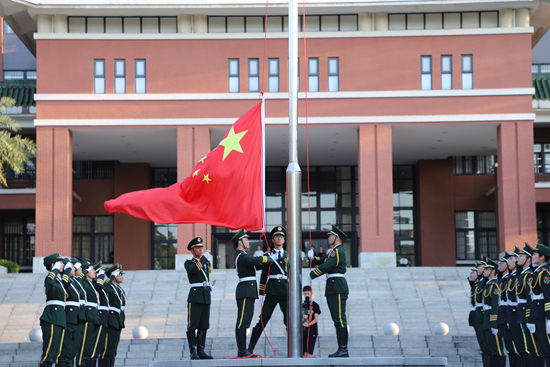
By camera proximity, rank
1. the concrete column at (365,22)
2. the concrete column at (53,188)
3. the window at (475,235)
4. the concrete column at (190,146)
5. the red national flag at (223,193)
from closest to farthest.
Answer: the red national flag at (223,193)
the concrete column at (53,188)
the concrete column at (190,146)
the concrete column at (365,22)
the window at (475,235)

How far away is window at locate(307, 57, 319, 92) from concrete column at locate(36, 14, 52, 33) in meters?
10.1

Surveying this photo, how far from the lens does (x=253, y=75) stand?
2880 centimetres

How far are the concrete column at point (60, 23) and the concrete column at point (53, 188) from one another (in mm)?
3779

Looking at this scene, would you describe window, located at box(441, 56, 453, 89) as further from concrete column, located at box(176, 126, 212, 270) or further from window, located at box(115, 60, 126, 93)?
window, located at box(115, 60, 126, 93)

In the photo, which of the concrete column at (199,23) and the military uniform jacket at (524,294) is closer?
the military uniform jacket at (524,294)

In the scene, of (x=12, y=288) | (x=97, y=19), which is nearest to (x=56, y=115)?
(x=97, y=19)

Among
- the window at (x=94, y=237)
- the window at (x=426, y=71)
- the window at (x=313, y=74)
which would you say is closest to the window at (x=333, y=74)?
the window at (x=313, y=74)

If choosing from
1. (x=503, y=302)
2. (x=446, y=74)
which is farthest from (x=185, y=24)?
(x=503, y=302)

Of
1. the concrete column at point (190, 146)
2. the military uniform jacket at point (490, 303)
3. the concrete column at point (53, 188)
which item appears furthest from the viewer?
the concrete column at point (190, 146)

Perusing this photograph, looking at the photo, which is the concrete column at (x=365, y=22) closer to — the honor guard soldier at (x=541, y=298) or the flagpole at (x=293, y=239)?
the honor guard soldier at (x=541, y=298)

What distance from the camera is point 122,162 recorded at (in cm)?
3591

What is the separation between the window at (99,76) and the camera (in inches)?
1125

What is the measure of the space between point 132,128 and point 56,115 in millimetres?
2919

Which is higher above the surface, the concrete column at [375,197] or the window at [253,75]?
the window at [253,75]
